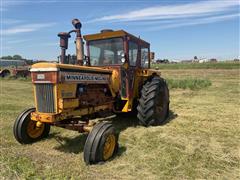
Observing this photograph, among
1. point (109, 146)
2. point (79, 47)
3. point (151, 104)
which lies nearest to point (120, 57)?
point (79, 47)

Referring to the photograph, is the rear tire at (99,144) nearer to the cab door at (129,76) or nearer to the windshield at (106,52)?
the cab door at (129,76)

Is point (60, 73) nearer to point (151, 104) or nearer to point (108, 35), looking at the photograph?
point (108, 35)

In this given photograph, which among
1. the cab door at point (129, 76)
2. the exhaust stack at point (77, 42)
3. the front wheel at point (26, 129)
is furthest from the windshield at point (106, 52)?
the front wheel at point (26, 129)

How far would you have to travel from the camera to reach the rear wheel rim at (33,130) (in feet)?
20.9

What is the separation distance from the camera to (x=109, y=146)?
17.7 feet

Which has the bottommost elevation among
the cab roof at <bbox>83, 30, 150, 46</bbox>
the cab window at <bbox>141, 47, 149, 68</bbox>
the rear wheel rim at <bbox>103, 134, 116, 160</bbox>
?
the rear wheel rim at <bbox>103, 134, 116, 160</bbox>

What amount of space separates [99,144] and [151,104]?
8.09 feet

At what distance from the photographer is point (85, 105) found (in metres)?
6.18

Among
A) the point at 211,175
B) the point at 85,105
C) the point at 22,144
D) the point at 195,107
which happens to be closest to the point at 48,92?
the point at 85,105

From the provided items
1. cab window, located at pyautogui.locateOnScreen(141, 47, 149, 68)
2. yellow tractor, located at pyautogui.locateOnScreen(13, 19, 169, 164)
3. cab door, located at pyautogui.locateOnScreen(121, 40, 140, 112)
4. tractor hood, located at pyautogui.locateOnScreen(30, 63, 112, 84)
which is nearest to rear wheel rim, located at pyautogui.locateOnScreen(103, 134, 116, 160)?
yellow tractor, located at pyautogui.locateOnScreen(13, 19, 169, 164)

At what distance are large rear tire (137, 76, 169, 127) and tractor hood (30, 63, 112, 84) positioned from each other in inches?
65.0

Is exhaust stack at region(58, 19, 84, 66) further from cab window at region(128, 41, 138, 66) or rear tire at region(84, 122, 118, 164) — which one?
rear tire at region(84, 122, 118, 164)

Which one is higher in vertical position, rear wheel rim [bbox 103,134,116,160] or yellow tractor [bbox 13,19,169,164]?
yellow tractor [bbox 13,19,169,164]

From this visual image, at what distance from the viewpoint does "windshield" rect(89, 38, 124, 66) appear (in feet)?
23.3
